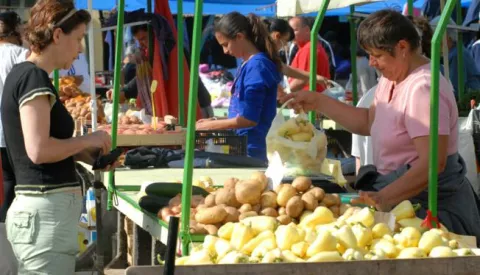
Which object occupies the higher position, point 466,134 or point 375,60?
point 375,60

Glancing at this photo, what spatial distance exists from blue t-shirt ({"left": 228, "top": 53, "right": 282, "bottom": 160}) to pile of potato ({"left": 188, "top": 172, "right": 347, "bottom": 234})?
214cm

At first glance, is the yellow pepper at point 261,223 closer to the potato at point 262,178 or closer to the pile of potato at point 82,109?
the potato at point 262,178

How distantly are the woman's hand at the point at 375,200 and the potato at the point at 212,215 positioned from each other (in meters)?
0.56

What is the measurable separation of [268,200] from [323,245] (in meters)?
0.74

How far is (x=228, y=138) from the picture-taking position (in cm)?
609

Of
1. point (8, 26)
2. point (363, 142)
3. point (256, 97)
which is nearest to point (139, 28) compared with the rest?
point (8, 26)

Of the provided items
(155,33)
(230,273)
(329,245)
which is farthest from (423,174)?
(155,33)

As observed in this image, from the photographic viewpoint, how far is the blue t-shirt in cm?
588

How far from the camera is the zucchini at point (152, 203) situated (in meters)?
3.99

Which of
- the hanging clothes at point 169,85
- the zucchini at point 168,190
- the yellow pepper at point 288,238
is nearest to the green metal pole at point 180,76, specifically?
the hanging clothes at point 169,85

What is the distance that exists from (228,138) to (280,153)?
2.00m

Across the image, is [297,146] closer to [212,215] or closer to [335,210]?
[335,210]

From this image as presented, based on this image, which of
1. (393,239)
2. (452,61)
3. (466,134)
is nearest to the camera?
(393,239)

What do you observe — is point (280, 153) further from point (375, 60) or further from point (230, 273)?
point (230, 273)
